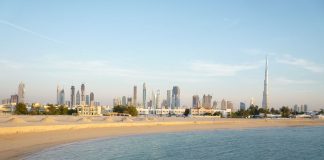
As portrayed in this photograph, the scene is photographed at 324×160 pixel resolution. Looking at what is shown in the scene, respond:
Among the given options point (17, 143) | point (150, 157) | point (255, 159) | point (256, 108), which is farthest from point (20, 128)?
point (256, 108)

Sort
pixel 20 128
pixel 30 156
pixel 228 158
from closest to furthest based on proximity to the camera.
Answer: pixel 30 156 < pixel 228 158 < pixel 20 128

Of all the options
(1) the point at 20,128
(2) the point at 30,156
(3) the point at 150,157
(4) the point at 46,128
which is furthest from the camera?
(4) the point at 46,128

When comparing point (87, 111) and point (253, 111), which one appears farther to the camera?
point (253, 111)

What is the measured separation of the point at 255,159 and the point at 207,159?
335cm

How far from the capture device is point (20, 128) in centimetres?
3378

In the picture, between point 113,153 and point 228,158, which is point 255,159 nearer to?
point 228,158

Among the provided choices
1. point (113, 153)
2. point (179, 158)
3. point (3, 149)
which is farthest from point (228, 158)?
point (3, 149)

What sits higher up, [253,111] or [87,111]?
[87,111]

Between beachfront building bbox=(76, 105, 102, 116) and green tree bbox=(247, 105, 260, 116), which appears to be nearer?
beachfront building bbox=(76, 105, 102, 116)

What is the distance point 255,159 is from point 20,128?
20.1m

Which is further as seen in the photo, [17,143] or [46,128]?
[46,128]

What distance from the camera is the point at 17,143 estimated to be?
25.9 meters

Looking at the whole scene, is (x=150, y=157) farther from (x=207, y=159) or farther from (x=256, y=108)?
(x=256, y=108)

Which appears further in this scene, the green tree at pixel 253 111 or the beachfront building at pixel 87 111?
the green tree at pixel 253 111
